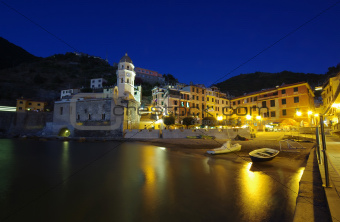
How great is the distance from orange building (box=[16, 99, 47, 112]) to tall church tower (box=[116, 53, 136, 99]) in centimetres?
2766

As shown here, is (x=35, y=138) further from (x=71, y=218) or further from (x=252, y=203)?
(x=252, y=203)

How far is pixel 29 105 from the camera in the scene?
53.1 m

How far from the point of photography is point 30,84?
73.6 metres

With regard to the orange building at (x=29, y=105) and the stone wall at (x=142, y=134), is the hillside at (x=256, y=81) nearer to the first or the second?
the stone wall at (x=142, y=134)

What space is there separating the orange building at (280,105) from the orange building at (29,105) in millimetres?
58567

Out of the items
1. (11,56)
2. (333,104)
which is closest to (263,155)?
(333,104)

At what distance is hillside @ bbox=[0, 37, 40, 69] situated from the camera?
99.0 m

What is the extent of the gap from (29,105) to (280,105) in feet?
222

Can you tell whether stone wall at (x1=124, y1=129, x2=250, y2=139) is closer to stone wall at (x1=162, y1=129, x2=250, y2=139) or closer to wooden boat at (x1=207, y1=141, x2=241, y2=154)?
stone wall at (x1=162, y1=129, x2=250, y2=139)

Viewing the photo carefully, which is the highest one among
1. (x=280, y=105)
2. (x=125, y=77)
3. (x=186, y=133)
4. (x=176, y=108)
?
(x=125, y=77)

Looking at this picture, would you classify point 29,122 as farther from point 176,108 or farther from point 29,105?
point 176,108

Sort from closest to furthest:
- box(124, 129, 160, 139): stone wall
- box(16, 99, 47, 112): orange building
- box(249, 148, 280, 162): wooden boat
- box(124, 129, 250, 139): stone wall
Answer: box(249, 148, 280, 162): wooden boat → box(124, 129, 250, 139): stone wall → box(124, 129, 160, 139): stone wall → box(16, 99, 47, 112): orange building

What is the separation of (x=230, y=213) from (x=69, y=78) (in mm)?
93977

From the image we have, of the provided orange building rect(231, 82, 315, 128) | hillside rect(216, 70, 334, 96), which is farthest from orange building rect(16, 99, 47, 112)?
hillside rect(216, 70, 334, 96)
